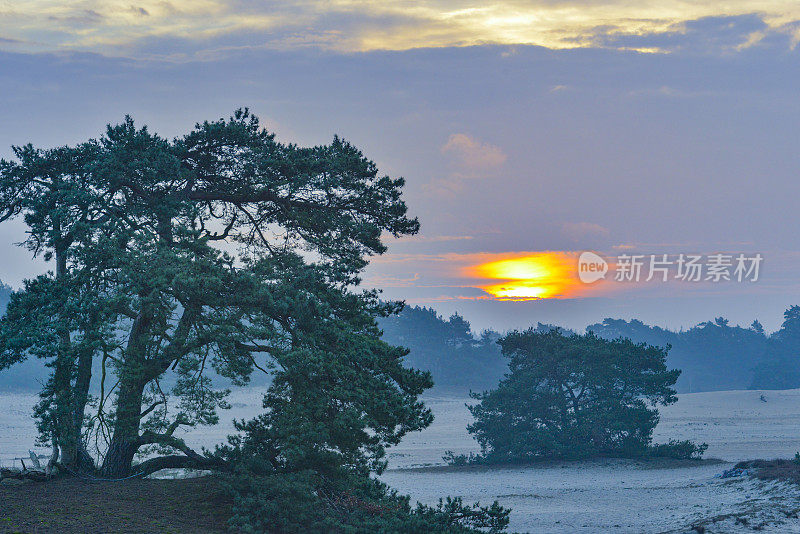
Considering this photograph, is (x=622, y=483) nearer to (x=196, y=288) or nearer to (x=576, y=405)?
(x=576, y=405)

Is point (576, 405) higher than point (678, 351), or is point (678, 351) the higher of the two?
point (678, 351)

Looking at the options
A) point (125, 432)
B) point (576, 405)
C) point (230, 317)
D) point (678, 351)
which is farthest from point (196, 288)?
point (678, 351)

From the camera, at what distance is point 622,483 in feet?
120

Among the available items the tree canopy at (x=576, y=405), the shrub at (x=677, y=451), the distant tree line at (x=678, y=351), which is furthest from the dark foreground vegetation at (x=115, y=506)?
the distant tree line at (x=678, y=351)

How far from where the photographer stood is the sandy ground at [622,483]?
81.3ft

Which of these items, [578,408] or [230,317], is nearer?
[230,317]

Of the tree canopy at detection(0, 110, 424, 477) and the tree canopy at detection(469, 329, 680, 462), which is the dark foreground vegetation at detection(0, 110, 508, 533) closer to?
the tree canopy at detection(0, 110, 424, 477)

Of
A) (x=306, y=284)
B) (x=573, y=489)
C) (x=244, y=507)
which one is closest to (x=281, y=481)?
(x=244, y=507)

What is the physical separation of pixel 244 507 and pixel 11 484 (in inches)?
257

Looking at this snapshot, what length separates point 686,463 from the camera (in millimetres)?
41938

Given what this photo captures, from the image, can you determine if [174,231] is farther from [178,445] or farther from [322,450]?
[322,450]

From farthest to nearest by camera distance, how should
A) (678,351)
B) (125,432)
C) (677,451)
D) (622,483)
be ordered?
(678,351) < (677,451) < (622,483) < (125,432)

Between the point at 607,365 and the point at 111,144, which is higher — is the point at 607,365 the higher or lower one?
the lower one

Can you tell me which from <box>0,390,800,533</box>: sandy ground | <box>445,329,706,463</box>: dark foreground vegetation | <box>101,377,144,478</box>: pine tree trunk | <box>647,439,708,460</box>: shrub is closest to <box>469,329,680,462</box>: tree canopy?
<box>445,329,706,463</box>: dark foreground vegetation
